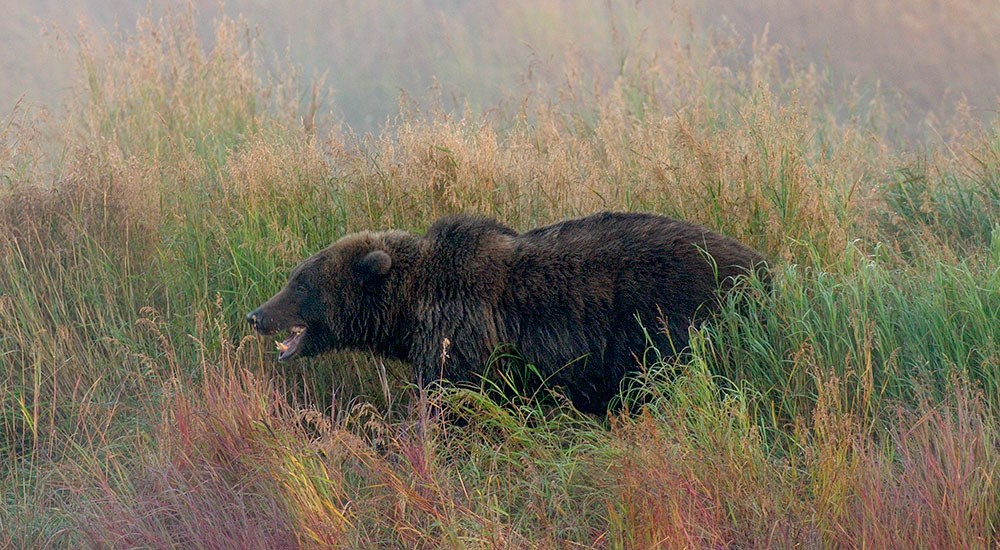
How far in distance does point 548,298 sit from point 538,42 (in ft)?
42.2

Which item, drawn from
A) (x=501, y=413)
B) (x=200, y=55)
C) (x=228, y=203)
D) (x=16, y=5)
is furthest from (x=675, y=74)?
(x=16, y=5)

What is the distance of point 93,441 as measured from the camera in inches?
214

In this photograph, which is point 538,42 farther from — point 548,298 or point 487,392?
point 487,392

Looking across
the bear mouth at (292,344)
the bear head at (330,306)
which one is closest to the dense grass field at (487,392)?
the bear mouth at (292,344)

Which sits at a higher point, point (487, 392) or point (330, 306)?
point (330, 306)

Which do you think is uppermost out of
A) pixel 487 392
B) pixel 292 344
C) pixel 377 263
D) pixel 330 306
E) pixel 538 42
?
pixel 538 42

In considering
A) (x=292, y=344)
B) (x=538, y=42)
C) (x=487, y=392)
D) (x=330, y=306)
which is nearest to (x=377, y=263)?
(x=330, y=306)

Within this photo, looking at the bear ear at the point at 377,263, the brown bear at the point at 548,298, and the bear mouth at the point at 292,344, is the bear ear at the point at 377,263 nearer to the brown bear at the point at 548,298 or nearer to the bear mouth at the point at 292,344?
the brown bear at the point at 548,298

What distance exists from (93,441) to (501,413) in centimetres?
217

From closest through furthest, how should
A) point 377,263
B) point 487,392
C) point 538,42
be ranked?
1. point 487,392
2. point 377,263
3. point 538,42

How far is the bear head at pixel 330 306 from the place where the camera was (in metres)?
5.68

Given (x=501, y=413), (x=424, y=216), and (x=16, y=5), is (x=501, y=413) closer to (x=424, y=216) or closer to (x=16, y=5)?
(x=424, y=216)

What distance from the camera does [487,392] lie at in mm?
5383

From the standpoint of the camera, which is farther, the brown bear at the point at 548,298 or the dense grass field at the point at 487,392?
the brown bear at the point at 548,298
